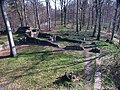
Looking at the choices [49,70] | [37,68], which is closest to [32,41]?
[37,68]

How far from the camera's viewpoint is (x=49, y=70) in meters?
12.0

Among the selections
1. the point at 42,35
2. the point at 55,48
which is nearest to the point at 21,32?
the point at 42,35

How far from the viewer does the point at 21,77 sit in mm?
11156

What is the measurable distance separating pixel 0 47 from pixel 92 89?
1153 cm

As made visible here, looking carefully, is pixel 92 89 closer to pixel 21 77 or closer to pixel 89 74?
pixel 89 74

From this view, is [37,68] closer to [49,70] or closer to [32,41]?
[49,70]

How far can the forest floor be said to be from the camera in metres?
9.93

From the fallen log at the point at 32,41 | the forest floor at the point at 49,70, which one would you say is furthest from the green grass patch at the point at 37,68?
the fallen log at the point at 32,41

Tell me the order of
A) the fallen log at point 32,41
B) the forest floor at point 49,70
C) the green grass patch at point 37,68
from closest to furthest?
the forest floor at point 49,70 < the green grass patch at point 37,68 < the fallen log at point 32,41

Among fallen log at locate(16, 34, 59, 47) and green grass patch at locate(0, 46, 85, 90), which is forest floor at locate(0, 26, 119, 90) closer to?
green grass patch at locate(0, 46, 85, 90)

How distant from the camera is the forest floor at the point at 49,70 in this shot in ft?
32.6

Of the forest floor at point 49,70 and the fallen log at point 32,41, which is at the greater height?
the fallen log at point 32,41

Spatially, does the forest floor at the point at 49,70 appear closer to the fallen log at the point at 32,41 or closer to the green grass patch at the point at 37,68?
the green grass patch at the point at 37,68

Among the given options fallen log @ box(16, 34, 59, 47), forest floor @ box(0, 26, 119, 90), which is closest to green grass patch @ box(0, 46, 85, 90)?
forest floor @ box(0, 26, 119, 90)
